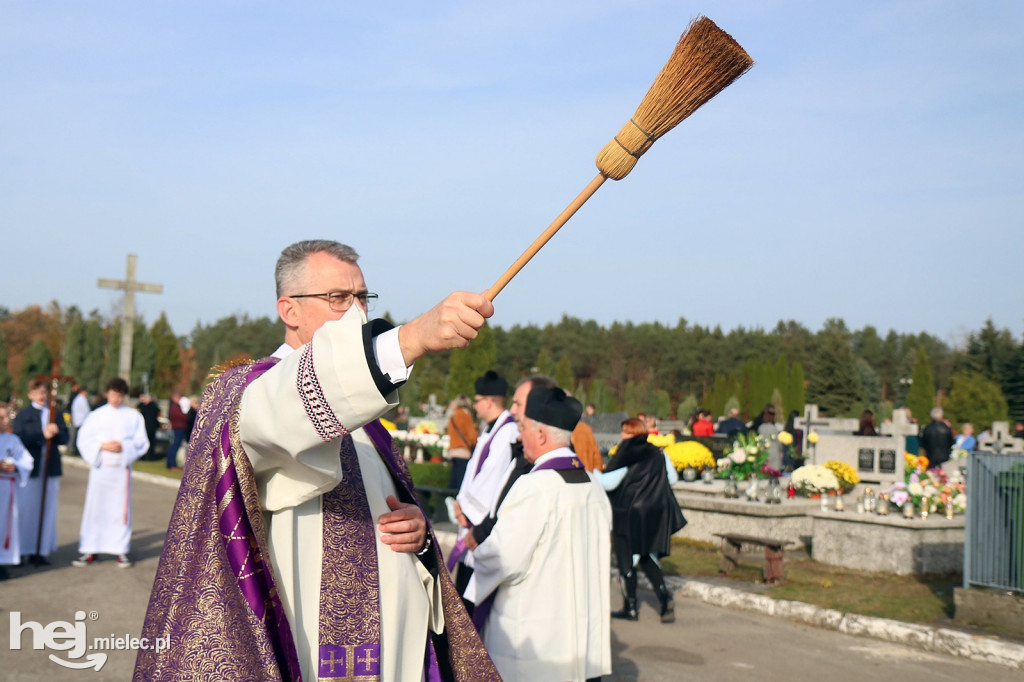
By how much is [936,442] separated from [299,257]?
2081cm

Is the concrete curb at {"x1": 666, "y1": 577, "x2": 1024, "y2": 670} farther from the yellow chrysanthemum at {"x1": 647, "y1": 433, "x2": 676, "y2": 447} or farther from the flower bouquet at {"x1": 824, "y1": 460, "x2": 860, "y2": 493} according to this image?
the flower bouquet at {"x1": 824, "y1": 460, "x2": 860, "y2": 493}

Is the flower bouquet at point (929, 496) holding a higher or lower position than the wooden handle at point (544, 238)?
lower

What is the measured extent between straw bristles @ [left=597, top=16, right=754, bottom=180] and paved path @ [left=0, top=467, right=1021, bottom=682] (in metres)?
5.69

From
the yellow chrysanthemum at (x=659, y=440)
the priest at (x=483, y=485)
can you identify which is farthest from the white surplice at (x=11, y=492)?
the yellow chrysanthemum at (x=659, y=440)

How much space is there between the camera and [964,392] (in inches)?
1558

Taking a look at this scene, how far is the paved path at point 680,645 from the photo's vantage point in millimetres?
7402

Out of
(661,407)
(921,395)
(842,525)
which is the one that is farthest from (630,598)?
(661,407)

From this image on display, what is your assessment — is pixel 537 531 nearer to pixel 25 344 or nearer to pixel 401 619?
pixel 401 619

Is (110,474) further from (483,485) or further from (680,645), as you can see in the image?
(680,645)

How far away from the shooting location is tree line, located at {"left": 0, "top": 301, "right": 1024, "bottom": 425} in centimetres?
4844

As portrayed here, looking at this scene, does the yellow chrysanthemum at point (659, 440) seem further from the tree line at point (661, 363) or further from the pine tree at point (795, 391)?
the pine tree at point (795, 391)

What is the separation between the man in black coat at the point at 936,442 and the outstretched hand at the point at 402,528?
67.4 feet

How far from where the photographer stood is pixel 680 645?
8391 millimetres

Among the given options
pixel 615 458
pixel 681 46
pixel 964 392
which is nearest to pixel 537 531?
pixel 681 46
